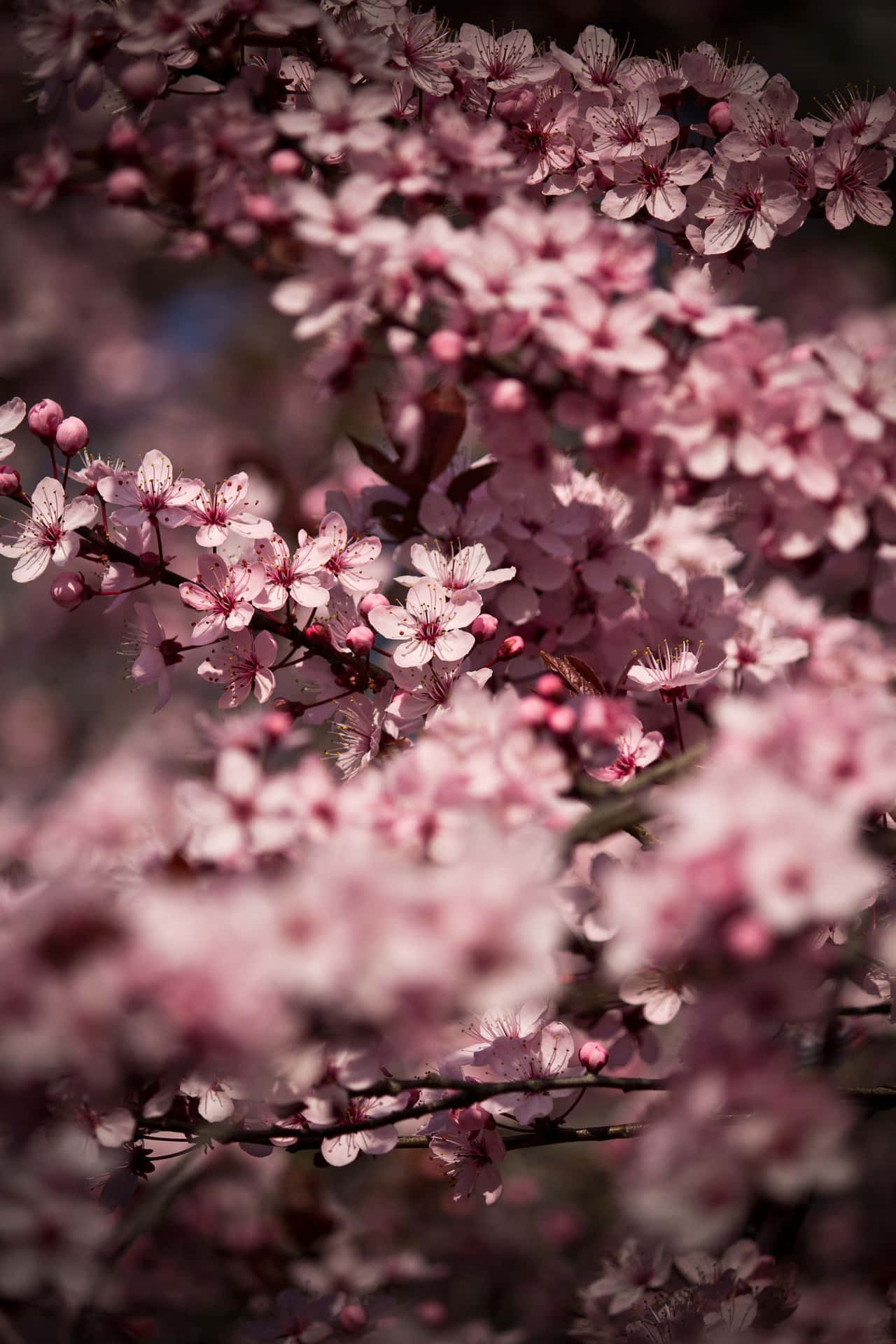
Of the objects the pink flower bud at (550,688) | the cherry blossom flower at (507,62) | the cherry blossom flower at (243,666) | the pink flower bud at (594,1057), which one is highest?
the cherry blossom flower at (507,62)

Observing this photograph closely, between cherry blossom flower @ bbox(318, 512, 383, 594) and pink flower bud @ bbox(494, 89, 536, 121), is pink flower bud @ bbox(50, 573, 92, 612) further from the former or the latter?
pink flower bud @ bbox(494, 89, 536, 121)

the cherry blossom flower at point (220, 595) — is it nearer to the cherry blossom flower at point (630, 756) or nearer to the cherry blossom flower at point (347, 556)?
the cherry blossom flower at point (347, 556)

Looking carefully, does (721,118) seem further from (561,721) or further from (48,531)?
(48,531)

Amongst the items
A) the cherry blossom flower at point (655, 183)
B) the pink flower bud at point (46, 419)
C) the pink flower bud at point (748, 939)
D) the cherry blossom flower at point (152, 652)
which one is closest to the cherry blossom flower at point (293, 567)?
the cherry blossom flower at point (152, 652)

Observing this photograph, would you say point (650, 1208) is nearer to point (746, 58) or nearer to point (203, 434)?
point (746, 58)

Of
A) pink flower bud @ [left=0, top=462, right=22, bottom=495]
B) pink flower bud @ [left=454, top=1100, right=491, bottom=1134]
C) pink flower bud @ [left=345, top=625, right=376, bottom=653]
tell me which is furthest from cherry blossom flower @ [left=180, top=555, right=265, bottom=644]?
pink flower bud @ [left=454, top=1100, right=491, bottom=1134]

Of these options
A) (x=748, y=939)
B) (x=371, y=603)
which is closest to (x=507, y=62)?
(x=371, y=603)
